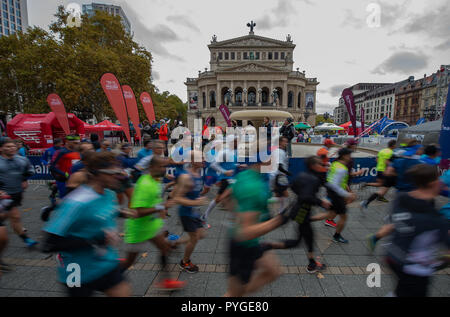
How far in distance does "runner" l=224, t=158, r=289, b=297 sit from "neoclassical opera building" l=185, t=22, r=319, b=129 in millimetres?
52678

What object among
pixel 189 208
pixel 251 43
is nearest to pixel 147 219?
pixel 189 208

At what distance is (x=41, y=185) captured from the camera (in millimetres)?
8859

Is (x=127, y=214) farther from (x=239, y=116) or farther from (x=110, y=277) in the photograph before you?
(x=239, y=116)

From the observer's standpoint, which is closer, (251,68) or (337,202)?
(337,202)

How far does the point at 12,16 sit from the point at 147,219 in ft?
341

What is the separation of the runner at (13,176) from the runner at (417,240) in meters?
5.30

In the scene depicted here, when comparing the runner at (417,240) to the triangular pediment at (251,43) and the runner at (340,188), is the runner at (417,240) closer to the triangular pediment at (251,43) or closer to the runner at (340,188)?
the runner at (340,188)

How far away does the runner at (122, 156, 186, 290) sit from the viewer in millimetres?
2719

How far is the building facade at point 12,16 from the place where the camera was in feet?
215

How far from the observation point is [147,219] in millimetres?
2789

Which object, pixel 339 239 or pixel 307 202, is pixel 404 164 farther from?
pixel 307 202
